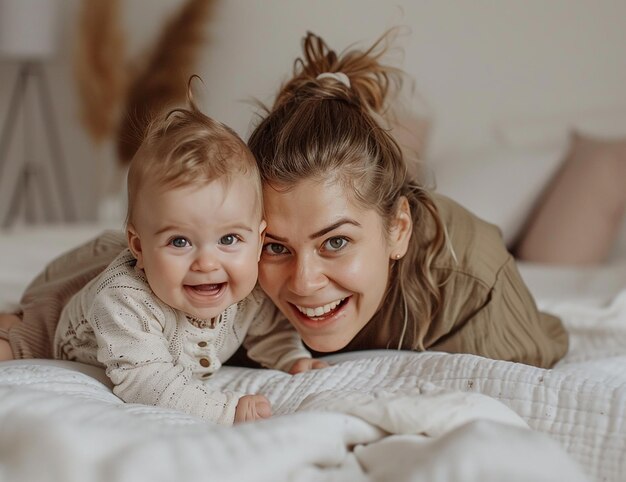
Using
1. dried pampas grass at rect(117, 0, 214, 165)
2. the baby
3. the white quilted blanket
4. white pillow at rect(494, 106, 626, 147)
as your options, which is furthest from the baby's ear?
dried pampas grass at rect(117, 0, 214, 165)

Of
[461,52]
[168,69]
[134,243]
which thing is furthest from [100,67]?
[134,243]

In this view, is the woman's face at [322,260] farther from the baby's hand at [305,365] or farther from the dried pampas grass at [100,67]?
the dried pampas grass at [100,67]

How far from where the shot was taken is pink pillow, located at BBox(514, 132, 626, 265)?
8.21ft

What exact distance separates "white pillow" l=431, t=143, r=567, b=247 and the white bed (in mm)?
1263

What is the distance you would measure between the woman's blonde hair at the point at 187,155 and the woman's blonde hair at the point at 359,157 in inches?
4.5

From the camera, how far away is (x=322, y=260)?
1.39 metres

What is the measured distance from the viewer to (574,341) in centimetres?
182

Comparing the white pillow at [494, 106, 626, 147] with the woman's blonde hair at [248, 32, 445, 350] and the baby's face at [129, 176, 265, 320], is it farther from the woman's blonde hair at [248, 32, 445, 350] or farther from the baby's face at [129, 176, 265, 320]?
the baby's face at [129, 176, 265, 320]

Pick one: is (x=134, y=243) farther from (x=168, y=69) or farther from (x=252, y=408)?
(x=168, y=69)

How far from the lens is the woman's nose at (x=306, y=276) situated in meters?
1.36

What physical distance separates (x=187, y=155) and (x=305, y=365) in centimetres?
47

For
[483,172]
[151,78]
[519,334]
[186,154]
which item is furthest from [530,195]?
[151,78]

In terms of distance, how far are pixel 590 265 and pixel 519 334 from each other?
0.98 meters

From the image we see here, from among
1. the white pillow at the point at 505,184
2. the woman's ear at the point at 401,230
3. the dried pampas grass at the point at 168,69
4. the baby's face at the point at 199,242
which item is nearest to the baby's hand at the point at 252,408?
the baby's face at the point at 199,242
